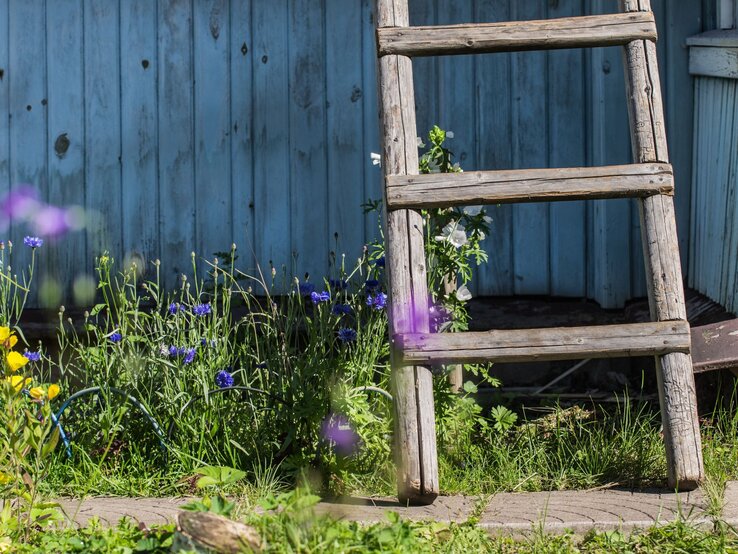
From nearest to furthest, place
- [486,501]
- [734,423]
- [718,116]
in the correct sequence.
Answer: [486,501]
[734,423]
[718,116]

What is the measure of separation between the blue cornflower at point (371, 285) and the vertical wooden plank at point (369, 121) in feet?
3.84

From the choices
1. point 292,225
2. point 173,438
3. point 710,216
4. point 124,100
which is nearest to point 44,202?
point 124,100

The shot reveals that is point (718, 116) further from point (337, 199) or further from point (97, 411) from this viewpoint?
point (97, 411)

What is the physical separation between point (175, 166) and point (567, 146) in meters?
1.85

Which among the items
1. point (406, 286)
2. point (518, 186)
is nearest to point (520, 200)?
point (518, 186)

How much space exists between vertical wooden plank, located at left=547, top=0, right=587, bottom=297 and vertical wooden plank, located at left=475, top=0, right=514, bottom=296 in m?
0.20

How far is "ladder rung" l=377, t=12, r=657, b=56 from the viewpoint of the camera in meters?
3.28

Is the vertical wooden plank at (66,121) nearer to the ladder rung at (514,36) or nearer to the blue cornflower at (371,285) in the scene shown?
the blue cornflower at (371,285)

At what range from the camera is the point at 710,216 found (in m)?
4.39

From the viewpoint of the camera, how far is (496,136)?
4.84 m

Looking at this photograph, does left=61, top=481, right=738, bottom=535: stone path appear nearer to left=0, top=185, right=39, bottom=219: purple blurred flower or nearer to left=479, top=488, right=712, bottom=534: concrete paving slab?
left=479, top=488, right=712, bottom=534: concrete paving slab

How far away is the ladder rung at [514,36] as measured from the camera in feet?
10.8

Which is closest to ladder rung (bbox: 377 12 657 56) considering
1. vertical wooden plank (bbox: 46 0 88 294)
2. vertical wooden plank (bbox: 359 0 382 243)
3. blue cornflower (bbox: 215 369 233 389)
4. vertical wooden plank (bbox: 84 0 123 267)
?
blue cornflower (bbox: 215 369 233 389)

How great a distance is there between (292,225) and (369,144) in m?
0.53
